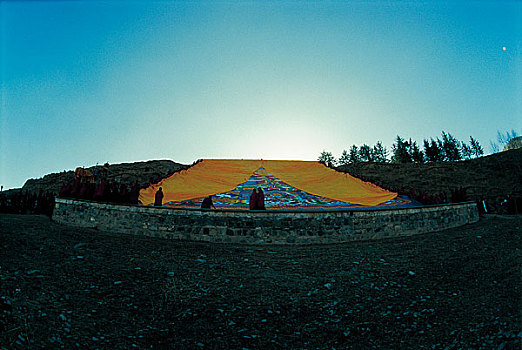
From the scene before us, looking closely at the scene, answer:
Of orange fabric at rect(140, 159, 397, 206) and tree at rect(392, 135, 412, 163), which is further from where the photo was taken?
tree at rect(392, 135, 412, 163)

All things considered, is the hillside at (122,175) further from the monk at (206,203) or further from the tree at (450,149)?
the tree at (450,149)

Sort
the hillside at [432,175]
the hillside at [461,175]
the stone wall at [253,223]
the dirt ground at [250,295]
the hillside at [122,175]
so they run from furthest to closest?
the hillside at [122,175] → the hillside at [432,175] → the hillside at [461,175] → the stone wall at [253,223] → the dirt ground at [250,295]

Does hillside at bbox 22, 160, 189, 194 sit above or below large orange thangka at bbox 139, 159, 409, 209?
above

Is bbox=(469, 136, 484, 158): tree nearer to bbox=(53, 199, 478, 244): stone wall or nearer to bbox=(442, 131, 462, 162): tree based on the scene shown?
bbox=(442, 131, 462, 162): tree

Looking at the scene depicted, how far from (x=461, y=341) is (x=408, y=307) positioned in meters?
0.85

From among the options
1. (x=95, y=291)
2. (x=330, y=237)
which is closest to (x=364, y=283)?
(x=330, y=237)

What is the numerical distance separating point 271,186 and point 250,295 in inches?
239

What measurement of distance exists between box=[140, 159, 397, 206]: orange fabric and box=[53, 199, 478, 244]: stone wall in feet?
3.47

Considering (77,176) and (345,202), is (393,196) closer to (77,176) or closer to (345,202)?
(345,202)

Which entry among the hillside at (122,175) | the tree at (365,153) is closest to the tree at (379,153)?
the tree at (365,153)

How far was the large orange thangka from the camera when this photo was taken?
28.2ft

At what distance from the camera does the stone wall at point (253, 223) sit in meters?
6.70

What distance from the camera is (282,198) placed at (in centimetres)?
882

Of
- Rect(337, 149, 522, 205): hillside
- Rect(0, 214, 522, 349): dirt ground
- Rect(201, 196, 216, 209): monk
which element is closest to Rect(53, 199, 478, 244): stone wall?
Rect(0, 214, 522, 349): dirt ground
